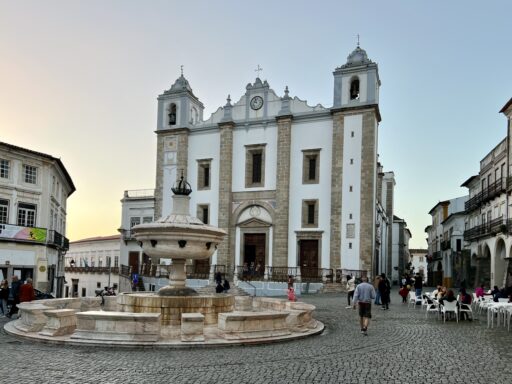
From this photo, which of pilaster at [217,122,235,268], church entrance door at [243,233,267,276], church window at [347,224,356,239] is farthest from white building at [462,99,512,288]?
pilaster at [217,122,235,268]

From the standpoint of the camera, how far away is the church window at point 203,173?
40.0m

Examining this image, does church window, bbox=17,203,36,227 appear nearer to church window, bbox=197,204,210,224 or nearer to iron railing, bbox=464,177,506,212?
church window, bbox=197,204,210,224

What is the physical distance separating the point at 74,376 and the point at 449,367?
565 centimetres

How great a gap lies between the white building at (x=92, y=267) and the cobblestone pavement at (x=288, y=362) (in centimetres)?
4451

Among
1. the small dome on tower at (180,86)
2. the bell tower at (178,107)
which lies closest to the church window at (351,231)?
the bell tower at (178,107)

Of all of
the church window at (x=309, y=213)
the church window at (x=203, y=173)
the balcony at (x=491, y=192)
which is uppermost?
the church window at (x=203, y=173)

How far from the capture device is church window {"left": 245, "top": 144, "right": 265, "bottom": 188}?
3828 centimetres

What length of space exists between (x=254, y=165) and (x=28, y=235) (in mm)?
15553

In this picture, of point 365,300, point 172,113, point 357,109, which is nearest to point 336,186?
point 357,109

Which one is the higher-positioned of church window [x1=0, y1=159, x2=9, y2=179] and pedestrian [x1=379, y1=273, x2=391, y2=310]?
church window [x1=0, y1=159, x2=9, y2=179]

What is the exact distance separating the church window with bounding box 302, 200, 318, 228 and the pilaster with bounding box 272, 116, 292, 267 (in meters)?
1.14

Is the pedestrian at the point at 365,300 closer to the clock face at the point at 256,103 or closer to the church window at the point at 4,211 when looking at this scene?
the church window at the point at 4,211

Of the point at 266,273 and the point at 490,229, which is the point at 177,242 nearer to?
the point at 266,273

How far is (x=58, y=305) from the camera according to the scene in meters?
14.3
